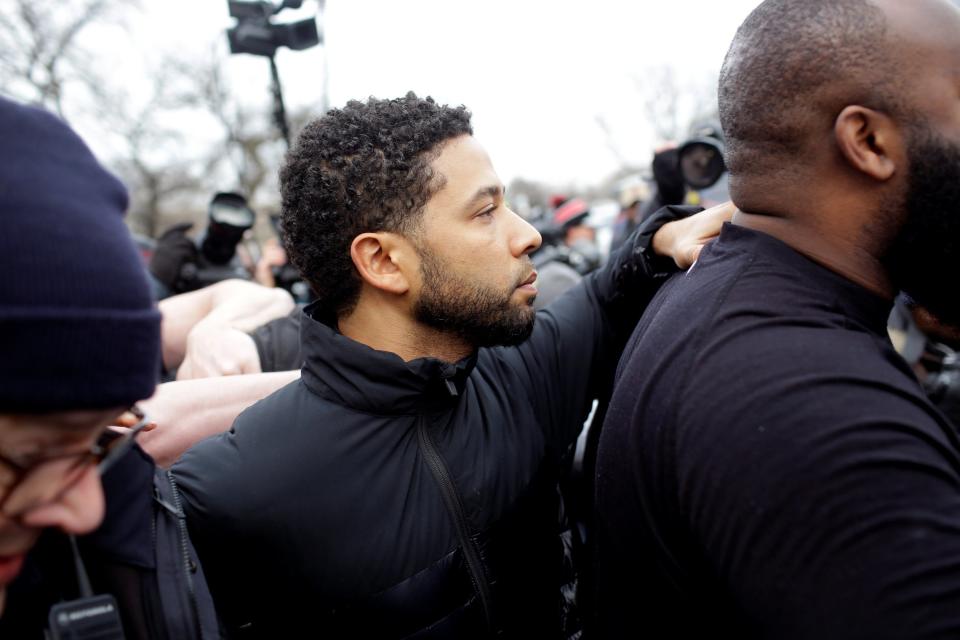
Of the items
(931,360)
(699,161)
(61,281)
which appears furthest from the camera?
(931,360)

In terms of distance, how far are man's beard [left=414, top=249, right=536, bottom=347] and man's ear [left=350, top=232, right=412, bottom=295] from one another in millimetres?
54

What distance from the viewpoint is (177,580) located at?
3.74 feet

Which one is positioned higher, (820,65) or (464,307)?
(820,65)

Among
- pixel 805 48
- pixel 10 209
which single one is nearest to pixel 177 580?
pixel 10 209

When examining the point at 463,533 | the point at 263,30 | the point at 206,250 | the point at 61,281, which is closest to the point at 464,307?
the point at 463,533

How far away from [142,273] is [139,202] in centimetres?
2829

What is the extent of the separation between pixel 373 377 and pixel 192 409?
0.56m

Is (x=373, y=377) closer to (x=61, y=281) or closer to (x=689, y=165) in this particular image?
(x=61, y=281)

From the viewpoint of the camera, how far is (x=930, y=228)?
1121 millimetres

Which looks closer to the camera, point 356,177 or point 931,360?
point 356,177

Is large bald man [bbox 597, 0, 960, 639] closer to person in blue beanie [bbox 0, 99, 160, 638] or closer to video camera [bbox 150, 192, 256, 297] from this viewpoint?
person in blue beanie [bbox 0, 99, 160, 638]

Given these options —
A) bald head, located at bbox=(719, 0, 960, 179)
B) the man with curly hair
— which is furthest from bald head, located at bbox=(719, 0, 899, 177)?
the man with curly hair

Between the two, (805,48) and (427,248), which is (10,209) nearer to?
(427,248)

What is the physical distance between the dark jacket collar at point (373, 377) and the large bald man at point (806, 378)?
1.53ft
